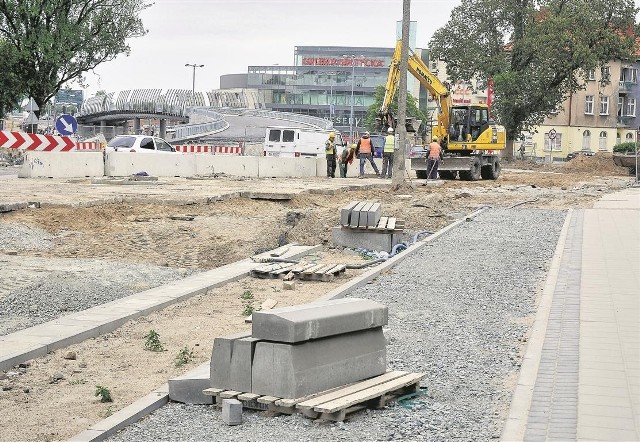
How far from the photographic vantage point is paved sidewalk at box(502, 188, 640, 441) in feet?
21.6

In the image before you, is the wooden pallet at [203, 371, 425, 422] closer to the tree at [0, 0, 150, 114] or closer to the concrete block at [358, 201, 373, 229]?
the concrete block at [358, 201, 373, 229]

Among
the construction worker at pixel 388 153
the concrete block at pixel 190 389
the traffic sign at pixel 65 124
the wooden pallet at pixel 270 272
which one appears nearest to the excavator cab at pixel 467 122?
the construction worker at pixel 388 153

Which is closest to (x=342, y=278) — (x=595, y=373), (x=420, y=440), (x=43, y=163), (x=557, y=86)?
(x=595, y=373)

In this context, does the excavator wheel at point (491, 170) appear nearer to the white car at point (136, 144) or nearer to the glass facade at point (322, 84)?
the white car at point (136, 144)

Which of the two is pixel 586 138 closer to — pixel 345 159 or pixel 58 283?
pixel 345 159

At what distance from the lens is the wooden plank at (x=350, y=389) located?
6727 mm

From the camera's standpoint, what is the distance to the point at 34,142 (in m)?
31.0

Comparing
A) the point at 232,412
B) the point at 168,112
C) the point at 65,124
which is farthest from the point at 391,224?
the point at 168,112

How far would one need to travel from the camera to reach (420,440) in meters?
6.43

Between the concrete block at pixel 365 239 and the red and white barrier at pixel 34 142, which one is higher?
the red and white barrier at pixel 34 142

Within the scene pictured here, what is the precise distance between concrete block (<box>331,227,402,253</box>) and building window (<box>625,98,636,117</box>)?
92150 mm

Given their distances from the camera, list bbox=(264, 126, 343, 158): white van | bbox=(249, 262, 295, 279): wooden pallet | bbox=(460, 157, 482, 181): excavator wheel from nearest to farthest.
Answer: bbox=(249, 262, 295, 279): wooden pallet, bbox=(460, 157, 482, 181): excavator wheel, bbox=(264, 126, 343, 158): white van

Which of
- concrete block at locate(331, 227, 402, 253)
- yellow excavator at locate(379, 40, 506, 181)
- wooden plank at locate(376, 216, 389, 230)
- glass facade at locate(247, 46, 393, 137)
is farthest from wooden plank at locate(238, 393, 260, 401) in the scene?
glass facade at locate(247, 46, 393, 137)

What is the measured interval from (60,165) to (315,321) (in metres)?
28.5
